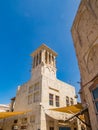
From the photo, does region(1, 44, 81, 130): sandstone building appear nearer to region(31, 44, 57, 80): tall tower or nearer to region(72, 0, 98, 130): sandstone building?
region(31, 44, 57, 80): tall tower

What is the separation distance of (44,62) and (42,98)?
890 centimetres

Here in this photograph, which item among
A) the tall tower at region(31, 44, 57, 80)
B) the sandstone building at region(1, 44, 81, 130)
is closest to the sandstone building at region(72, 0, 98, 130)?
the sandstone building at region(1, 44, 81, 130)

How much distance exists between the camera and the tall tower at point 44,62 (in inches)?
979

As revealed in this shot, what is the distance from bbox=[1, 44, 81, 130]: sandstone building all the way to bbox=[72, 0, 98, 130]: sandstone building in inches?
158

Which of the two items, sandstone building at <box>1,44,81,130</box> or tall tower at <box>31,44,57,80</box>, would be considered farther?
tall tower at <box>31,44,57,80</box>

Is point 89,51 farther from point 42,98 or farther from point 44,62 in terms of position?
point 44,62

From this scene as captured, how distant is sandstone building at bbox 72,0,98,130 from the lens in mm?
7457

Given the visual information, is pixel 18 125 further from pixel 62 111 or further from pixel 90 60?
pixel 90 60

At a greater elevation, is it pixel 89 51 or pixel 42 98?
pixel 89 51

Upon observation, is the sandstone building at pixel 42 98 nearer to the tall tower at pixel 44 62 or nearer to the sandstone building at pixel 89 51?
the tall tower at pixel 44 62

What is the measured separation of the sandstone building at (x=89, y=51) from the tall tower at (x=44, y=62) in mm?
15029

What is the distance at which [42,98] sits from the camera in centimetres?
1931

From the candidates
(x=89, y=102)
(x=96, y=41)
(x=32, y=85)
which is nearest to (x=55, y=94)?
(x=32, y=85)

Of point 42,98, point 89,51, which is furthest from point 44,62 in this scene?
point 89,51
